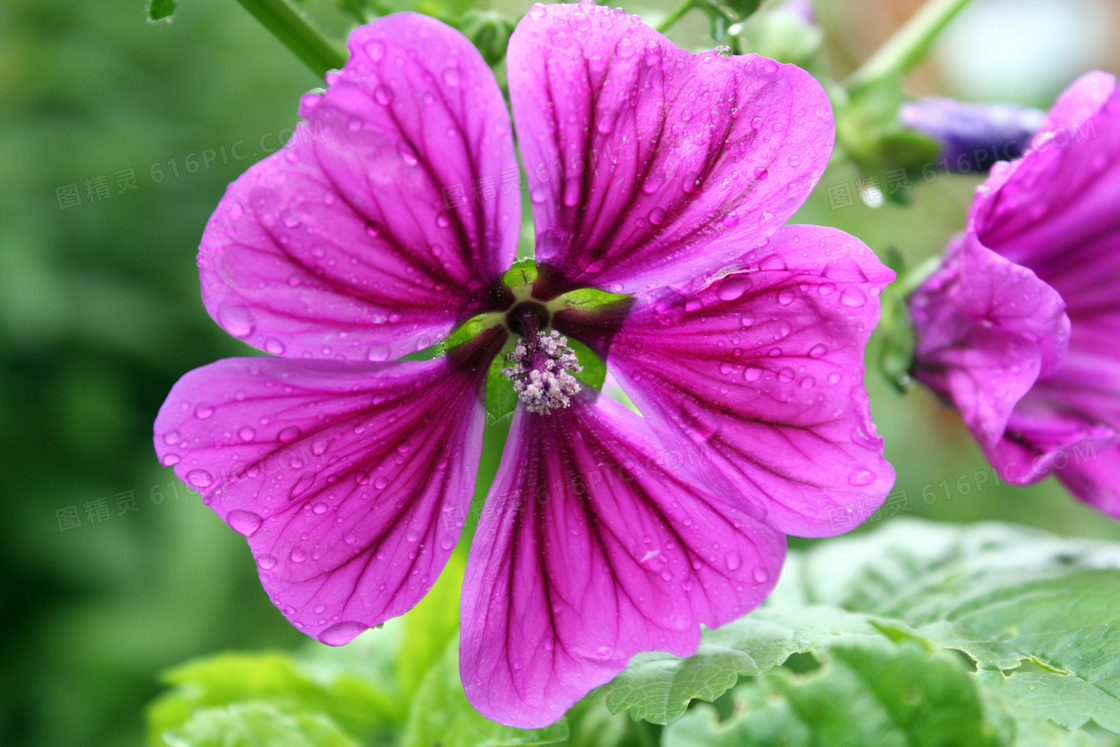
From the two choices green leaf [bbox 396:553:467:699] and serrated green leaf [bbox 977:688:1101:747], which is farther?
green leaf [bbox 396:553:467:699]

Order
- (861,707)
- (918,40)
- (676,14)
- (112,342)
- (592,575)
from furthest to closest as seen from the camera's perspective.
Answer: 1. (112,342)
2. (918,40)
3. (676,14)
4. (592,575)
5. (861,707)

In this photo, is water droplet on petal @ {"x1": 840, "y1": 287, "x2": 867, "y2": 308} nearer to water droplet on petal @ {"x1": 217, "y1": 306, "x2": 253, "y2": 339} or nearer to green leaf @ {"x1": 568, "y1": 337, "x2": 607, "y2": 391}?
green leaf @ {"x1": 568, "y1": 337, "x2": 607, "y2": 391}

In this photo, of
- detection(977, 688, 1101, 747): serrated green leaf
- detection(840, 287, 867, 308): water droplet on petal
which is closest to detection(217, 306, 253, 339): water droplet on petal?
detection(840, 287, 867, 308): water droplet on petal

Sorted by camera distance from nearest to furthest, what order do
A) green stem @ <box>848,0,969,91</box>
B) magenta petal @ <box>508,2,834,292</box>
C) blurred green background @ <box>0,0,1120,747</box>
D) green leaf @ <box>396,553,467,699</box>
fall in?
magenta petal @ <box>508,2,834,292</box>, green leaf @ <box>396,553,467,699</box>, green stem @ <box>848,0,969,91</box>, blurred green background @ <box>0,0,1120,747</box>

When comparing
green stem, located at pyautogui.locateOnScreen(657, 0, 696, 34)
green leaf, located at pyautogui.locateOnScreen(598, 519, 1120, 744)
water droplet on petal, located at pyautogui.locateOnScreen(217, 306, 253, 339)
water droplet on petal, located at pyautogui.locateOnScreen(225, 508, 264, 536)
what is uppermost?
green stem, located at pyautogui.locateOnScreen(657, 0, 696, 34)

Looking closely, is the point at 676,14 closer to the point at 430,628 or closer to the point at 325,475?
the point at 325,475

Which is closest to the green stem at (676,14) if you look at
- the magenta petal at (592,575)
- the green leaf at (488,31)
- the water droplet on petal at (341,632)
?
the green leaf at (488,31)

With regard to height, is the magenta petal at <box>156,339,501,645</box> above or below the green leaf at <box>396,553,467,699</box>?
above

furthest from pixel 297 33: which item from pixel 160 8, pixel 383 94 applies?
pixel 383 94
